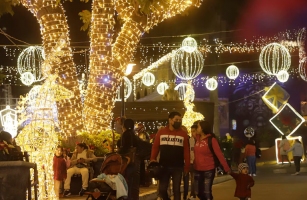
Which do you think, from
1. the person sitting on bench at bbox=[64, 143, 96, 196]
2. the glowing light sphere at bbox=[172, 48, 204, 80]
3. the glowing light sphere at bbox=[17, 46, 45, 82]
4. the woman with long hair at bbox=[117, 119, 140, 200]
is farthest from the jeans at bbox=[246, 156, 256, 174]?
the woman with long hair at bbox=[117, 119, 140, 200]

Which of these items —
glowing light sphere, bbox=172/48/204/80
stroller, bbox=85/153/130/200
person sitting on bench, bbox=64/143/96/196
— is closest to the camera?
stroller, bbox=85/153/130/200

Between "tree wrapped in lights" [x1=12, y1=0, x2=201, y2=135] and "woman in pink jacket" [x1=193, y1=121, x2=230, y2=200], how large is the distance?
274 inches

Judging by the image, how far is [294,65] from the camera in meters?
48.7

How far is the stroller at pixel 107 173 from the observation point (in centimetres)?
879

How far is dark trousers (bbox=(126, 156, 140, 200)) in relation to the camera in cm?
979

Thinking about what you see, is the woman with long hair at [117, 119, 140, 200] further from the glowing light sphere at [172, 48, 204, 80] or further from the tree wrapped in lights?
the glowing light sphere at [172, 48, 204, 80]

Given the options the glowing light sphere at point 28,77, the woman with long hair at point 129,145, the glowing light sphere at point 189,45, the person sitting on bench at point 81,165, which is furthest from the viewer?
the glowing light sphere at point 28,77

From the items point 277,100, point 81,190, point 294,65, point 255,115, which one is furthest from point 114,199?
point 255,115

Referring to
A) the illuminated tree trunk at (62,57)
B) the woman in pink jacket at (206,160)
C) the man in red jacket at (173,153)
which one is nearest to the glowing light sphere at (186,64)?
the illuminated tree trunk at (62,57)

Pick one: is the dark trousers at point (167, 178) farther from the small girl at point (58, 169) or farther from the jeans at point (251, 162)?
the jeans at point (251, 162)

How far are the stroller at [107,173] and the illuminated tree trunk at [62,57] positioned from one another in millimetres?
6322

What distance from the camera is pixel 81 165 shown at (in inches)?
527

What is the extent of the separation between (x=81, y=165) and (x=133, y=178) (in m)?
3.69

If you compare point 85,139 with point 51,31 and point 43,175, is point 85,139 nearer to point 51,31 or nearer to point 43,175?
point 51,31
